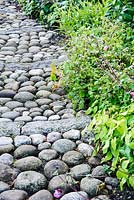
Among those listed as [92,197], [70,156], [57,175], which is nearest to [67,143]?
[70,156]

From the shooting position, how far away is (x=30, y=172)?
278cm

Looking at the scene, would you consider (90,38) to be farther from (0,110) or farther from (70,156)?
(70,156)

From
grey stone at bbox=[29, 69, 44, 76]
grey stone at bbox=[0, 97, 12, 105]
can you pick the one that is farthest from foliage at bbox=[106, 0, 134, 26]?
grey stone at bbox=[0, 97, 12, 105]

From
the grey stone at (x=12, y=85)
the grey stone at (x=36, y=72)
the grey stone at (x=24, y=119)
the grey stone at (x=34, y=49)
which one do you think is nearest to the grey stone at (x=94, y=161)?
the grey stone at (x=24, y=119)

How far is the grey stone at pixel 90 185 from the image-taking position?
262 centimetres

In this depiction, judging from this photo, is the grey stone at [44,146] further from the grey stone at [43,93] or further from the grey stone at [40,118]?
the grey stone at [43,93]

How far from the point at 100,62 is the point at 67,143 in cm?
92

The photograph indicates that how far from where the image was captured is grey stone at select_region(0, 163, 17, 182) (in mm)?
2766

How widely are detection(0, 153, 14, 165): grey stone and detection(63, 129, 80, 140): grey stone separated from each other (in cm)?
45

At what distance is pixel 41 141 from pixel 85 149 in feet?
1.09

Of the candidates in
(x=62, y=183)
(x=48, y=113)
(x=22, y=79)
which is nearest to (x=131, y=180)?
(x=62, y=183)

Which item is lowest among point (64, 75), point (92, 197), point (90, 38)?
point (92, 197)

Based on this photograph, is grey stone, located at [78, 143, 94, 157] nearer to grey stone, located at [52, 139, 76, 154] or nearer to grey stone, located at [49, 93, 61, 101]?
grey stone, located at [52, 139, 76, 154]

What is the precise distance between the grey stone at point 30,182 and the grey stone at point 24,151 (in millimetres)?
241
